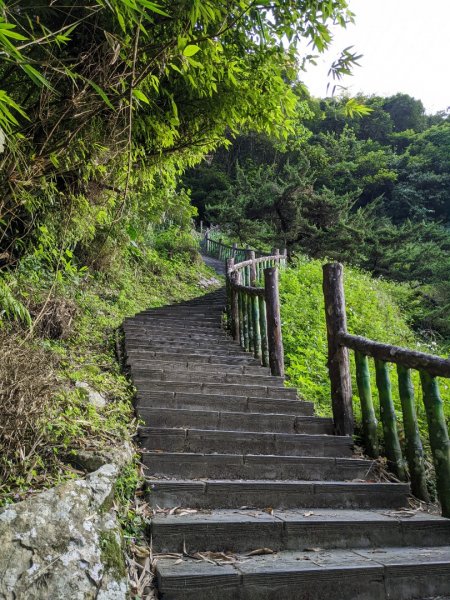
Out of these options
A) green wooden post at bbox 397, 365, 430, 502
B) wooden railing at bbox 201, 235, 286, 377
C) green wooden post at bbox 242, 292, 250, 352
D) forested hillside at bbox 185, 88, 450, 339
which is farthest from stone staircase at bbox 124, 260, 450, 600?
forested hillside at bbox 185, 88, 450, 339

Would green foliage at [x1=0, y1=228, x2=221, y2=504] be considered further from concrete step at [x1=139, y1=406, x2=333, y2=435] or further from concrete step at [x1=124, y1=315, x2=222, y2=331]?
concrete step at [x1=124, y1=315, x2=222, y2=331]

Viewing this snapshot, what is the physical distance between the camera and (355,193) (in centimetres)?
1700

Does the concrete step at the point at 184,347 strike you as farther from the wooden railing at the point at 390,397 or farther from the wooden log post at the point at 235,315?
the wooden railing at the point at 390,397

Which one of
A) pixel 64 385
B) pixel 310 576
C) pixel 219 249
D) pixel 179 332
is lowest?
pixel 310 576

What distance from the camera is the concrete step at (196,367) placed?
503 centimetres

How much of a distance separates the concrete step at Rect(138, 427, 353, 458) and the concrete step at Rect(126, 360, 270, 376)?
1.31 m

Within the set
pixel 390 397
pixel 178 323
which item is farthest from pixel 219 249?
pixel 390 397

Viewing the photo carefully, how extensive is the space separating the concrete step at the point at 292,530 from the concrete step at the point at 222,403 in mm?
1541

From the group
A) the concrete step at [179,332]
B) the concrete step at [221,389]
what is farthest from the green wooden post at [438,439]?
the concrete step at [179,332]

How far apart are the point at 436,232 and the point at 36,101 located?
18.2 metres

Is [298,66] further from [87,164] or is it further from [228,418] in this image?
[228,418]

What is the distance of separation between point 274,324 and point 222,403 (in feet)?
5.11

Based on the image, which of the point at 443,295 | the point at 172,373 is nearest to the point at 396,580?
the point at 172,373

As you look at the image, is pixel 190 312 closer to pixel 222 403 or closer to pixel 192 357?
pixel 192 357
